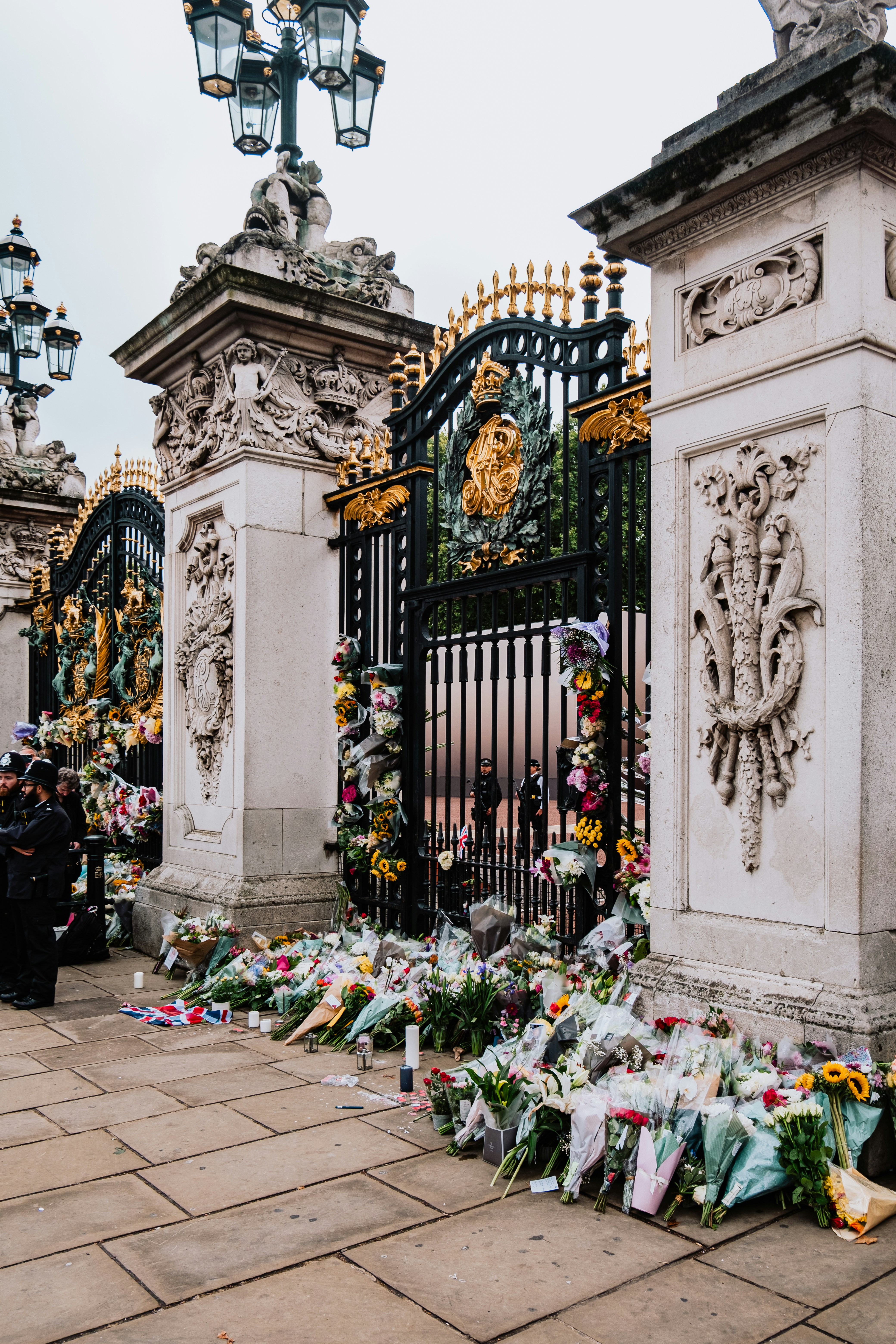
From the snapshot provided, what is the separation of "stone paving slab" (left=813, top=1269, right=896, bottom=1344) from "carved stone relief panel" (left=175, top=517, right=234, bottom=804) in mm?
5723

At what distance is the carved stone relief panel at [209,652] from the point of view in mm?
7918

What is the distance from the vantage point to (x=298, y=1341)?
273cm

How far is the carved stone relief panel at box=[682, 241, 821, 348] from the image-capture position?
162 inches

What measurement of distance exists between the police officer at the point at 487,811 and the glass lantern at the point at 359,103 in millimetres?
4264

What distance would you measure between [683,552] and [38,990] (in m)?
4.84

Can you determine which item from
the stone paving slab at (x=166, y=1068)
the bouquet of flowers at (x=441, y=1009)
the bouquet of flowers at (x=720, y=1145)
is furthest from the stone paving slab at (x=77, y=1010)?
the bouquet of flowers at (x=720, y=1145)

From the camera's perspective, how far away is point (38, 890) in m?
6.75

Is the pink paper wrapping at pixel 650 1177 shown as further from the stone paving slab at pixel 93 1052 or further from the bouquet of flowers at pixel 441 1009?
the stone paving slab at pixel 93 1052

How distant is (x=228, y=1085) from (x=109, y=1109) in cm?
55

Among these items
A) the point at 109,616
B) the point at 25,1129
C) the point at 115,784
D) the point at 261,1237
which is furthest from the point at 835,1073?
the point at 109,616

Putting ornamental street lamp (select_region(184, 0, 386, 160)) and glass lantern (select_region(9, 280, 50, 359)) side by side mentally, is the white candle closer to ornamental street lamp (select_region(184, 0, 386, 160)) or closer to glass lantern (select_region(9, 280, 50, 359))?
ornamental street lamp (select_region(184, 0, 386, 160))

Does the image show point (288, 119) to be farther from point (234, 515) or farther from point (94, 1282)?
point (94, 1282)

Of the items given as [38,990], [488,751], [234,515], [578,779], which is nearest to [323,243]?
[234,515]

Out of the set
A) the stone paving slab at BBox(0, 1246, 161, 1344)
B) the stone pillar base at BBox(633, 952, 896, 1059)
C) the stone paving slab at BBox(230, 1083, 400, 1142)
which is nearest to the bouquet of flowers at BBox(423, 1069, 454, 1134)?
the stone paving slab at BBox(230, 1083, 400, 1142)
